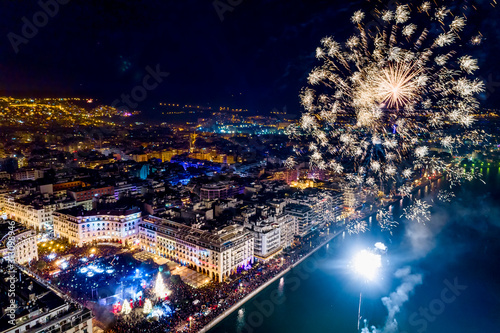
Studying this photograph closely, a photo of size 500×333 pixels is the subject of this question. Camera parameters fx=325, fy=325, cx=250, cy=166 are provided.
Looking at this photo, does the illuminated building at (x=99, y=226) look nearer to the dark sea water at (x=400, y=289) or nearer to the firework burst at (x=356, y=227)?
the dark sea water at (x=400, y=289)

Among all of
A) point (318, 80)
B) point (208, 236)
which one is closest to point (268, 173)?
point (208, 236)

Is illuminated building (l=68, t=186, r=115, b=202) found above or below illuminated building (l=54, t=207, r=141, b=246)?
above

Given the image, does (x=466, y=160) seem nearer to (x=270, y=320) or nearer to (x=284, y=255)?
(x=284, y=255)

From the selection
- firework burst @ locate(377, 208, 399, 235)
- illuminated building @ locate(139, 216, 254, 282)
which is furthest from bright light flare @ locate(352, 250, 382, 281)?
illuminated building @ locate(139, 216, 254, 282)

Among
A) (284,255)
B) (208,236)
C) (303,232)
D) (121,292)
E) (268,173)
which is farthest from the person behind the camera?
(268,173)

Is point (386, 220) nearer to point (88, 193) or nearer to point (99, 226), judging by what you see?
point (99, 226)

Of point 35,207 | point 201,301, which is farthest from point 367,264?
point 35,207

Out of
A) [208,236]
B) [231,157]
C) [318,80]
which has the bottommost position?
[208,236]

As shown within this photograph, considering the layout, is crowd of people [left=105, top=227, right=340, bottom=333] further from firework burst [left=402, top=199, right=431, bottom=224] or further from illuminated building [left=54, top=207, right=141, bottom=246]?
firework burst [left=402, top=199, right=431, bottom=224]
